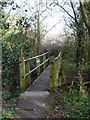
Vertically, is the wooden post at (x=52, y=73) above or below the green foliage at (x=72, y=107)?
above

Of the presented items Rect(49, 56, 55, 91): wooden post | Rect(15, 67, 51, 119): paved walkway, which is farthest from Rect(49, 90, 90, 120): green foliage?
Rect(49, 56, 55, 91): wooden post

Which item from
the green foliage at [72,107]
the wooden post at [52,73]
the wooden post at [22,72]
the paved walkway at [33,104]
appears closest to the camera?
the paved walkway at [33,104]

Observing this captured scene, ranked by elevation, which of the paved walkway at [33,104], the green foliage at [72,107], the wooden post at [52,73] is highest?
the wooden post at [52,73]

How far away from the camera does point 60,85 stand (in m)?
5.99

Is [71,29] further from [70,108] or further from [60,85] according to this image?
[70,108]

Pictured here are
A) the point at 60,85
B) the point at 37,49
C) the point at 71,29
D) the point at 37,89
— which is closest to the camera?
the point at 37,89

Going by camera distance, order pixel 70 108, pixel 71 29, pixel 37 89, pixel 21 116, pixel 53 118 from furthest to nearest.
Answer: pixel 71 29
pixel 37 89
pixel 70 108
pixel 53 118
pixel 21 116

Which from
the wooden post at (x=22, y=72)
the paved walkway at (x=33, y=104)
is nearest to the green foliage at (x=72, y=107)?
the paved walkway at (x=33, y=104)

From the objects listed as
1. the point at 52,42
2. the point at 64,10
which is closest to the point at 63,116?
the point at 64,10

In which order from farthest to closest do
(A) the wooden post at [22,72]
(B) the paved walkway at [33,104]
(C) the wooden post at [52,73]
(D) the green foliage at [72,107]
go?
1. (A) the wooden post at [22,72]
2. (C) the wooden post at [52,73]
3. (D) the green foliage at [72,107]
4. (B) the paved walkway at [33,104]

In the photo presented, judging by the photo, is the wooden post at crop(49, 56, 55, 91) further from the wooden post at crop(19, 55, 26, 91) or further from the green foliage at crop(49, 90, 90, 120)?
the wooden post at crop(19, 55, 26, 91)

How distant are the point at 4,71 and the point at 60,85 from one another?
1.95 metres

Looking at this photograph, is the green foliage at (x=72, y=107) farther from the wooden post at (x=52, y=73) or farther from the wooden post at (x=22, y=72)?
the wooden post at (x=22, y=72)

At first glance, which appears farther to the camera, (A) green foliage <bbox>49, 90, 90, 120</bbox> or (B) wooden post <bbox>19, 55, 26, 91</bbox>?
(B) wooden post <bbox>19, 55, 26, 91</bbox>
